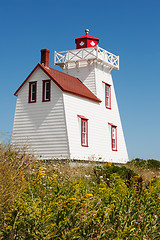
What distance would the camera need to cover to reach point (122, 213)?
5.27m

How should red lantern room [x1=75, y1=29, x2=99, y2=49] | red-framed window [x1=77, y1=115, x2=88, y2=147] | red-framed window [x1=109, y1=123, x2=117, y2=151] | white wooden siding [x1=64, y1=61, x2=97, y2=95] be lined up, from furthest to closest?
red lantern room [x1=75, y1=29, x2=99, y2=49] < red-framed window [x1=109, y1=123, x2=117, y2=151] < white wooden siding [x1=64, y1=61, x2=97, y2=95] < red-framed window [x1=77, y1=115, x2=88, y2=147]

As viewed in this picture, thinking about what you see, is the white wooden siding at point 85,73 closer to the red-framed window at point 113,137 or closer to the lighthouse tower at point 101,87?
the lighthouse tower at point 101,87

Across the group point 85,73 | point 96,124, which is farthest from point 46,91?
point 85,73

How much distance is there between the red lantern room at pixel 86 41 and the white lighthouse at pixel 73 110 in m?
0.14

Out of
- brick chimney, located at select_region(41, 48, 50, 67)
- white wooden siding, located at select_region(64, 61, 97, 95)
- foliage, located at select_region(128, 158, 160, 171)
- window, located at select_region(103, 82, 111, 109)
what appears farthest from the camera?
window, located at select_region(103, 82, 111, 109)

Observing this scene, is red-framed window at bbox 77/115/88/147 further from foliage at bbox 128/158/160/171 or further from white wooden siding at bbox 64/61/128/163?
foliage at bbox 128/158/160/171

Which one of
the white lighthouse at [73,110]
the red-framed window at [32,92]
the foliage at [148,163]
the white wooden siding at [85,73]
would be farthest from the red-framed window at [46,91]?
the foliage at [148,163]

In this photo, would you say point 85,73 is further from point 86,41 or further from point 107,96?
point 86,41

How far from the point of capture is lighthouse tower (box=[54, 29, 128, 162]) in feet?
83.2

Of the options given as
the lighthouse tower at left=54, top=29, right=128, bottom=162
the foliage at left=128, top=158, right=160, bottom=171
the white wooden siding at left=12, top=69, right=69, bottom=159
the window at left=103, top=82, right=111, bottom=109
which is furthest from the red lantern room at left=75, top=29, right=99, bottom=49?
the foliage at left=128, top=158, right=160, bottom=171

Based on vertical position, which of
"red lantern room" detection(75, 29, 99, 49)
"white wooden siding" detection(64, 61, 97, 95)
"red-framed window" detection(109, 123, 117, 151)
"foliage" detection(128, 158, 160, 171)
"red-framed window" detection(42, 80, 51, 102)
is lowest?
"foliage" detection(128, 158, 160, 171)

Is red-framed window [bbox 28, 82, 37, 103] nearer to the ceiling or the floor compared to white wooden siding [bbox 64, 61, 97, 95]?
nearer to the floor

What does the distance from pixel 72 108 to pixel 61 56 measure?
6769 millimetres

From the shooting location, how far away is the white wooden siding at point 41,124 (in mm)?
21320
